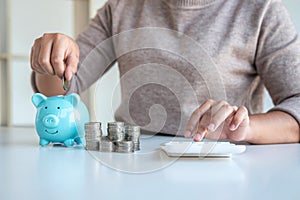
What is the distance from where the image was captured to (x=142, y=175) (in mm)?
438

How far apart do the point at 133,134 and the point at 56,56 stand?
0.21 m

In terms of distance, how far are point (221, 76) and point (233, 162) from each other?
43 cm

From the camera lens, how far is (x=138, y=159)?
1.74 ft

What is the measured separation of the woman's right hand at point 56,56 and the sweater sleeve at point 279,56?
40 centimetres

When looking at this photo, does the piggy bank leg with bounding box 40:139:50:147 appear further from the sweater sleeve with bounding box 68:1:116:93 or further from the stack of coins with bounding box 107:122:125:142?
the sweater sleeve with bounding box 68:1:116:93

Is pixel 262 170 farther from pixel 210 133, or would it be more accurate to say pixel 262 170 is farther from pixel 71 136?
pixel 71 136

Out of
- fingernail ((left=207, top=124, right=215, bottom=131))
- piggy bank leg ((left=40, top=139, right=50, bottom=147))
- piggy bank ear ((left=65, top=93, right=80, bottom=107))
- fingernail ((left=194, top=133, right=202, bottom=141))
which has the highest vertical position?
piggy bank ear ((left=65, top=93, right=80, bottom=107))

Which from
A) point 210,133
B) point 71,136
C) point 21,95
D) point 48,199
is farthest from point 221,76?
point 21,95

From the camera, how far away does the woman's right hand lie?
693mm

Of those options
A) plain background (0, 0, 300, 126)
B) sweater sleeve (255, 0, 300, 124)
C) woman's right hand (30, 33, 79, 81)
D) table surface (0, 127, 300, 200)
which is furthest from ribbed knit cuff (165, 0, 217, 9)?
plain background (0, 0, 300, 126)

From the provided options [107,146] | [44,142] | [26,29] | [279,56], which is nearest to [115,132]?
[107,146]

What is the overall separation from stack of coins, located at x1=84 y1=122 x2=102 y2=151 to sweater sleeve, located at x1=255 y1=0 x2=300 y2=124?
384 millimetres

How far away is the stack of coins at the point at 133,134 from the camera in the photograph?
1.94ft

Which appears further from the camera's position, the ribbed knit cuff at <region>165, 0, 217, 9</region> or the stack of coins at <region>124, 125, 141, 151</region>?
the ribbed knit cuff at <region>165, 0, 217, 9</region>
